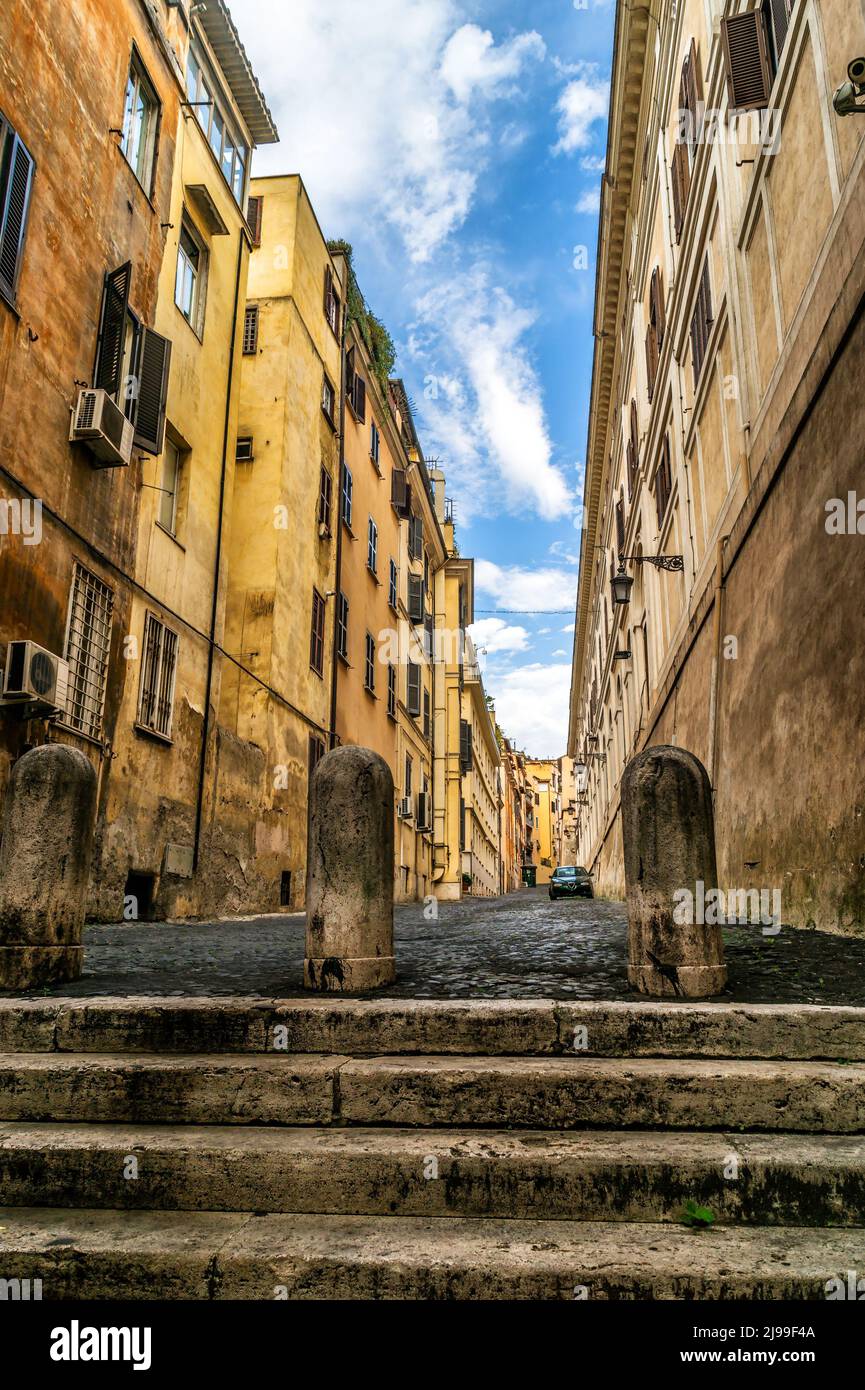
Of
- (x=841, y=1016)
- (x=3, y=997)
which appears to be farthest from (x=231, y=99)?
(x=841, y=1016)

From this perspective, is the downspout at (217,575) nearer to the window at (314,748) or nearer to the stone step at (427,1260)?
the window at (314,748)

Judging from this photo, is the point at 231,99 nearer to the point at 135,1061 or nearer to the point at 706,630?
the point at 706,630

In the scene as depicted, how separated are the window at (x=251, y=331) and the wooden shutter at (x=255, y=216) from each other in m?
1.52

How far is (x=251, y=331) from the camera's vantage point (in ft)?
56.6

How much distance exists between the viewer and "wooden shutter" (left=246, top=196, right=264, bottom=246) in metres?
18.0

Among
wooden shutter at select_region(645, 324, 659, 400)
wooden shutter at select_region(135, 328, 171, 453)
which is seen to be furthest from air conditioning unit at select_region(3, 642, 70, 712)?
wooden shutter at select_region(645, 324, 659, 400)

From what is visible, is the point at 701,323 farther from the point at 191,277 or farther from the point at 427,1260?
the point at 427,1260

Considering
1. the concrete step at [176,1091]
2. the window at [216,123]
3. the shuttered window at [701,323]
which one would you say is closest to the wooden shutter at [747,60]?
the shuttered window at [701,323]

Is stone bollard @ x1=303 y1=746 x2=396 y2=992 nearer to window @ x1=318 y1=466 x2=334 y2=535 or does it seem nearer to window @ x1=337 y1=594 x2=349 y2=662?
window @ x1=318 y1=466 x2=334 y2=535

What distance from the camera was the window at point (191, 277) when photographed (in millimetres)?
13852

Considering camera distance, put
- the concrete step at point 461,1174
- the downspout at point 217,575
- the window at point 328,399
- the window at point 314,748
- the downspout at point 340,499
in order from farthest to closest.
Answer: the window at point 328,399 → the downspout at point 340,499 → the window at point 314,748 → the downspout at point 217,575 → the concrete step at point 461,1174

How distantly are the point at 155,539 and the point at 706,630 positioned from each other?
284 inches

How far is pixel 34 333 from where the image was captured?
30.3 ft

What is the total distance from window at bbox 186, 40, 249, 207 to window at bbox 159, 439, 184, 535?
557 centimetres
